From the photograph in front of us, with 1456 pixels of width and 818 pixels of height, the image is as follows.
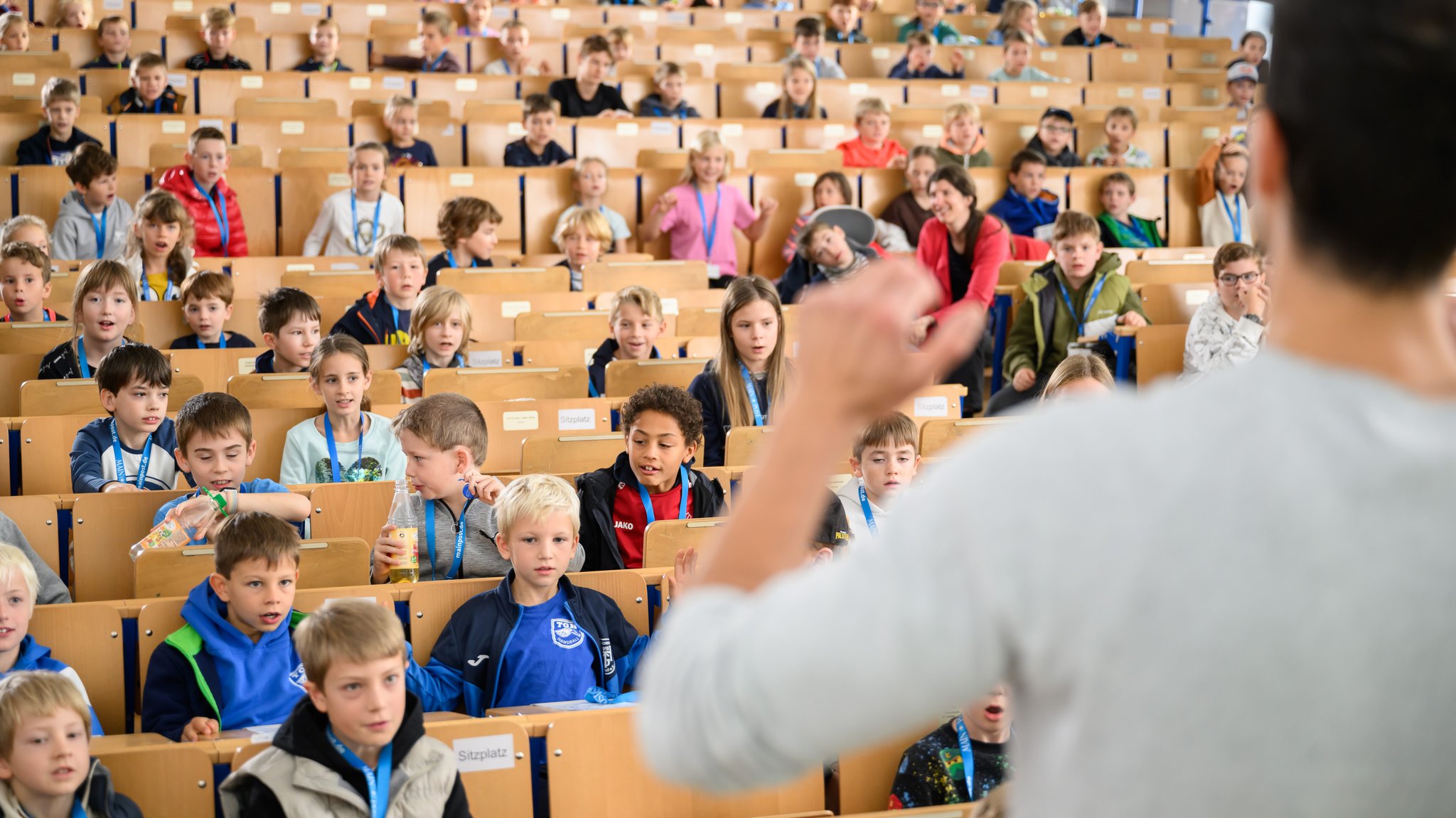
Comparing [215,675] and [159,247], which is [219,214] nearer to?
[159,247]

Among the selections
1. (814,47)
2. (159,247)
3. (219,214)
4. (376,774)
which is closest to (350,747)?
(376,774)

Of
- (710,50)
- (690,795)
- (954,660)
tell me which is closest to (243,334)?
(690,795)

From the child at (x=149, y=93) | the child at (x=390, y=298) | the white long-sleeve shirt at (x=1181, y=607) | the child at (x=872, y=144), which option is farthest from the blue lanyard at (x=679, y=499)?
the child at (x=149, y=93)

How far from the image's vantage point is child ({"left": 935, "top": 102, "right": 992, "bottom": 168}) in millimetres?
7312

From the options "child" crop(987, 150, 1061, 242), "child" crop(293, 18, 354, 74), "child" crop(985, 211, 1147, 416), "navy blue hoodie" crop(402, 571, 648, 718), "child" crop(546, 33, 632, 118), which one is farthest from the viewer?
"child" crop(293, 18, 354, 74)

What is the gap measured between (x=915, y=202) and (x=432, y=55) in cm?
332

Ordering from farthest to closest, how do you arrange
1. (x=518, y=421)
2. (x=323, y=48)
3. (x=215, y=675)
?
1. (x=323, y=48)
2. (x=518, y=421)
3. (x=215, y=675)

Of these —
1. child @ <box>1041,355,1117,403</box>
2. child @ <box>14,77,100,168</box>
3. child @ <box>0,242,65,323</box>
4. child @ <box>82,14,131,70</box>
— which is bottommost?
child @ <box>1041,355,1117,403</box>

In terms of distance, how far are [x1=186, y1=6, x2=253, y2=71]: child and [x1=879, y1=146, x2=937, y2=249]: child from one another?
159 inches

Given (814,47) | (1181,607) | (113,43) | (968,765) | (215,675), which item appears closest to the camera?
(1181,607)

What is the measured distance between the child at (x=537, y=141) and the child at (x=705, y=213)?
0.68 m

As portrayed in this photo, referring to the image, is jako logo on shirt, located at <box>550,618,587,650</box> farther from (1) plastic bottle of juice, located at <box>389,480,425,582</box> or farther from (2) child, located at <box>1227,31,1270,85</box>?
(2) child, located at <box>1227,31,1270,85</box>

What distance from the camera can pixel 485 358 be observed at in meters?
4.91

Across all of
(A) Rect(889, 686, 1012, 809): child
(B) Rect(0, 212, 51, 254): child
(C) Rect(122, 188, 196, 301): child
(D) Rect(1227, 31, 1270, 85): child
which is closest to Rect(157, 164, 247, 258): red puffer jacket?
(C) Rect(122, 188, 196, 301): child
